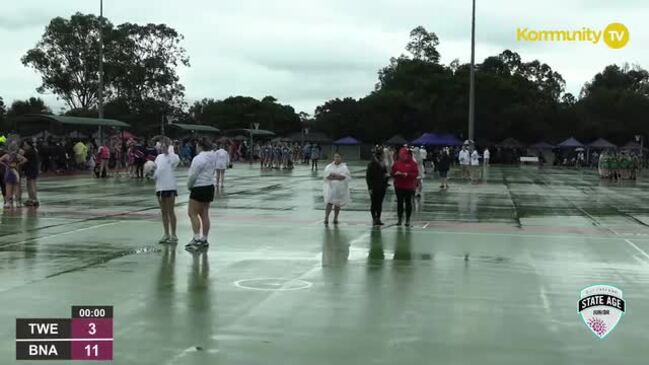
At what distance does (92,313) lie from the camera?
676cm

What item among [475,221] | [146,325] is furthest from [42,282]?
[475,221]

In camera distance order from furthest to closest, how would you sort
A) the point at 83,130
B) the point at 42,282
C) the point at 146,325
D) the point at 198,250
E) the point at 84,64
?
the point at 84,64 < the point at 83,130 < the point at 198,250 < the point at 42,282 < the point at 146,325

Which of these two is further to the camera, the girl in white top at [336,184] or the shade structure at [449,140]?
the shade structure at [449,140]

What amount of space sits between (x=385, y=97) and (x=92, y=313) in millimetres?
76161

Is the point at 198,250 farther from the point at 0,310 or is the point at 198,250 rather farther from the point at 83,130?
the point at 83,130

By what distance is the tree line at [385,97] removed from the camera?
218 ft

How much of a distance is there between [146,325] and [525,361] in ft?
10.9

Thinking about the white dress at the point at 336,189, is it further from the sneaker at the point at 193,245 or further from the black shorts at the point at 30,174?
the black shorts at the point at 30,174

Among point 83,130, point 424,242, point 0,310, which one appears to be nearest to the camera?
point 0,310

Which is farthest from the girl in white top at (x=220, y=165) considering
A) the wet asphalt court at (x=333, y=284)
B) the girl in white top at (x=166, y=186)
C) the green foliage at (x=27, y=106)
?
the green foliage at (x=27, y=106)

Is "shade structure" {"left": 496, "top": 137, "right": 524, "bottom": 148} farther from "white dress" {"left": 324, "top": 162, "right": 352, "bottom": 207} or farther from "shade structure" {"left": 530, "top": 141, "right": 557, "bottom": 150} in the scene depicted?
"white dress" {"left": 324, "top": 162, "right": 352, "bottom": 207}

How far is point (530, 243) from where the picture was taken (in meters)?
13.0
